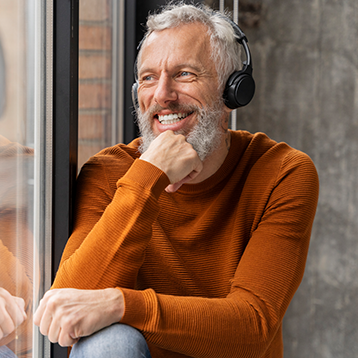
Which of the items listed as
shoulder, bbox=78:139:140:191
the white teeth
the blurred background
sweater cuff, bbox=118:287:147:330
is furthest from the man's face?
sweater cuff, bbox=118:287:147:330

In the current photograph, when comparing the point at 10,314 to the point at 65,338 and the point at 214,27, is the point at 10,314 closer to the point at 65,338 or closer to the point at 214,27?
the point at 65,338

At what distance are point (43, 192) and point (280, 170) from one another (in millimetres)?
667

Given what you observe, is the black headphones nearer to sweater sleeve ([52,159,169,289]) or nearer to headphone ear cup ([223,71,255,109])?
headphone ear cup ([223,71,255,109])

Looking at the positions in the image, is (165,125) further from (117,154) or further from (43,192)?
(43,192)

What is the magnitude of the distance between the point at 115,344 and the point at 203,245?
1.41 feet

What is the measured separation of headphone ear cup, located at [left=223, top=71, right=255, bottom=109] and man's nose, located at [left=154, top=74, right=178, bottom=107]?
0.56 feet

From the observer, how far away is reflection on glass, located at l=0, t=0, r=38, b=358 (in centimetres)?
82

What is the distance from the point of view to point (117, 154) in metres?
1.28

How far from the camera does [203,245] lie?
1.19m

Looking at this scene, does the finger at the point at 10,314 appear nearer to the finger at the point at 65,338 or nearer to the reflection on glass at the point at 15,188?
the reflection on glass at the point at 15,188

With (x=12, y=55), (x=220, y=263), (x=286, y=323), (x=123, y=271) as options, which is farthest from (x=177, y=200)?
(x=286, y=323)

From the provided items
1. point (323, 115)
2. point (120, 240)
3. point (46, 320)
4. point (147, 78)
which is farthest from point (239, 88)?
point (323, 115)

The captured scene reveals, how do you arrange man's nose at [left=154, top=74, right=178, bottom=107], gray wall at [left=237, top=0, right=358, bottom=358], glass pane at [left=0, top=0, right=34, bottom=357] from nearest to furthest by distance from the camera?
glass pane at [left=0, top=0, right=34, bottom=357] → man's nose at [left=154, top=74, right=178, bottom=107] → gray wall at [left=237, top=0, right=358, bottom=358]

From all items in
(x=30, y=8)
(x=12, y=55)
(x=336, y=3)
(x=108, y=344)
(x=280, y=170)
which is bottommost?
(x=108, y=344)
